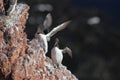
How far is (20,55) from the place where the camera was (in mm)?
18875

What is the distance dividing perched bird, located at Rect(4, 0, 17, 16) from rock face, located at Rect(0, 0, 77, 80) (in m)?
0.10

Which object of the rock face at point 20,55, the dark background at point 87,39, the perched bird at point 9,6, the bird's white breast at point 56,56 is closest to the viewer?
the rock face at point 20,55

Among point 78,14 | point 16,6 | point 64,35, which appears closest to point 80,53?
point 64,35

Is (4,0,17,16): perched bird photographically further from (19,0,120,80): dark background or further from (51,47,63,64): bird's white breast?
(19,0,120,80): dark background

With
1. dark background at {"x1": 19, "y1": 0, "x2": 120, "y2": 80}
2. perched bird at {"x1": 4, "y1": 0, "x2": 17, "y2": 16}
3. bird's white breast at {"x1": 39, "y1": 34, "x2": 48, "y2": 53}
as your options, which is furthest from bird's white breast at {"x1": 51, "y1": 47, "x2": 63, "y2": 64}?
dark background at {"x1": 19, "y1": 0, "x2": 120, "y2": 80}

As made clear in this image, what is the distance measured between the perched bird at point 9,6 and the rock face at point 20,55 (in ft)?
0.32

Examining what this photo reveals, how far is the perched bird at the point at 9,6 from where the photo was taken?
62.7 ft

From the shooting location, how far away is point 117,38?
2074 inches

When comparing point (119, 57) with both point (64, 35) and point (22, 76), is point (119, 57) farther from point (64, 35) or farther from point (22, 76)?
point (22, 76)

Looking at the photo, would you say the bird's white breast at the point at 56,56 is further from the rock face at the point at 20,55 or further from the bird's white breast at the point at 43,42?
the rock face at the point at 20,55

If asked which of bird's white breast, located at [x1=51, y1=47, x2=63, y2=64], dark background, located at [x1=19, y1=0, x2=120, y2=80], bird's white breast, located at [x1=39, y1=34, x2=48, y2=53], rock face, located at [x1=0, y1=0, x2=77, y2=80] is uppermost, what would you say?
rock face, located at [x1=0, y1=0, x2=77, y2=80]

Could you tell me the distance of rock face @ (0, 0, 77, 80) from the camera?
18375mm

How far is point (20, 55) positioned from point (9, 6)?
3.86 ft

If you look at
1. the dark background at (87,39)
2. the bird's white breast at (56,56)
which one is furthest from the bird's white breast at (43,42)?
the dark background at (87,39)
